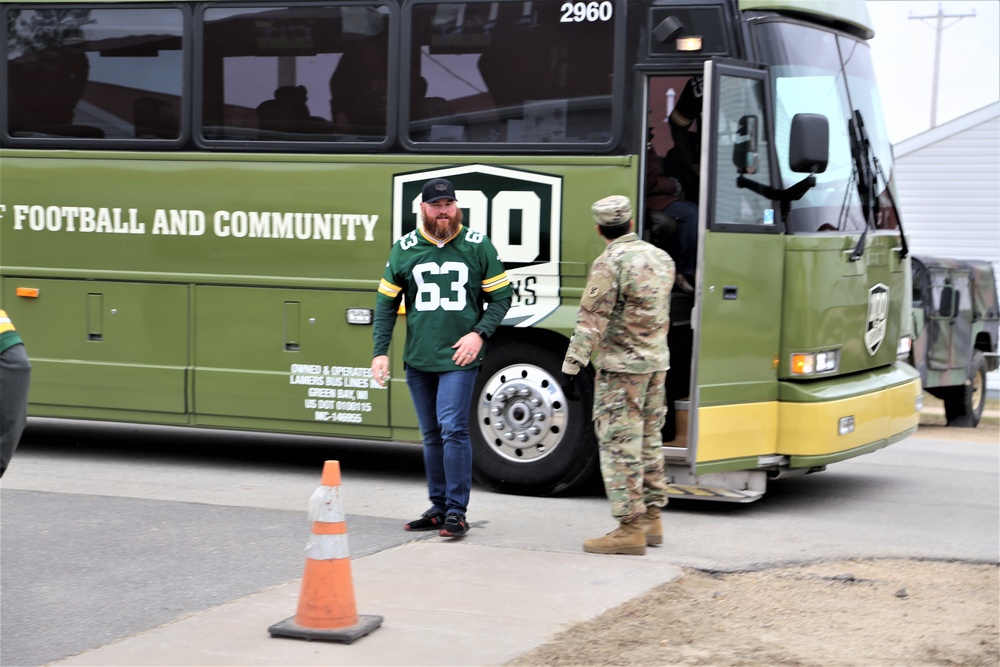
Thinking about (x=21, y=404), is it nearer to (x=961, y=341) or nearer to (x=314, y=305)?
(x=314, y=305)

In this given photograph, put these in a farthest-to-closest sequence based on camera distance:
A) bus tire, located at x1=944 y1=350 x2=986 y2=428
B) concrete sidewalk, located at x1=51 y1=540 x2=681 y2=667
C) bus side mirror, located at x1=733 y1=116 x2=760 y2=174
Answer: bus tire, located at x1=944 y1=350 x2=986 y2=428 < bus side mirror, located at x1=733 y1=116 x2=760 y2=174 < concrete sidewalk, located at x1=51 y1=540 x2=681 y2=667

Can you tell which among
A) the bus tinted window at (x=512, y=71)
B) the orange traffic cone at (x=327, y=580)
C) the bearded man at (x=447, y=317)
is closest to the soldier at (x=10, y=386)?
the orange traffic cone at (x=327, y=580)

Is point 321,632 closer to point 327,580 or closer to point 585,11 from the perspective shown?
point 327,580

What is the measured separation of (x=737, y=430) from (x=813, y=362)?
0.69 metres

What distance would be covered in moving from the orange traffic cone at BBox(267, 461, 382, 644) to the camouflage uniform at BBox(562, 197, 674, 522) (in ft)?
6.60

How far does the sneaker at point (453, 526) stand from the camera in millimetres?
7438

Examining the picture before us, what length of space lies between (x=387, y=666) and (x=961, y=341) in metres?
12.7

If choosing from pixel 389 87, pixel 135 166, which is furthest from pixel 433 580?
pixel 135 166

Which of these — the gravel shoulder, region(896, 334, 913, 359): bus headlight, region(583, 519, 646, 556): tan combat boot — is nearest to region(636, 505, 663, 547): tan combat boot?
region(583, 519, 646, 556): tan combat boot

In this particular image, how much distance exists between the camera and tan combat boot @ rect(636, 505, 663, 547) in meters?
7.47

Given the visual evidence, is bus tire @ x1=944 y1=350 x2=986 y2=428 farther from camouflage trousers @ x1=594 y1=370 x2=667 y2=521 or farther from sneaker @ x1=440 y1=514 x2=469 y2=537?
sneaker @ x1=440 y1=514 x2=469 y2=537

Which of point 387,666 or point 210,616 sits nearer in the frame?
point 387,666

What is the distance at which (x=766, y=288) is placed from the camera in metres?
8.50

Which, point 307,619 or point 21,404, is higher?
point 21,404
